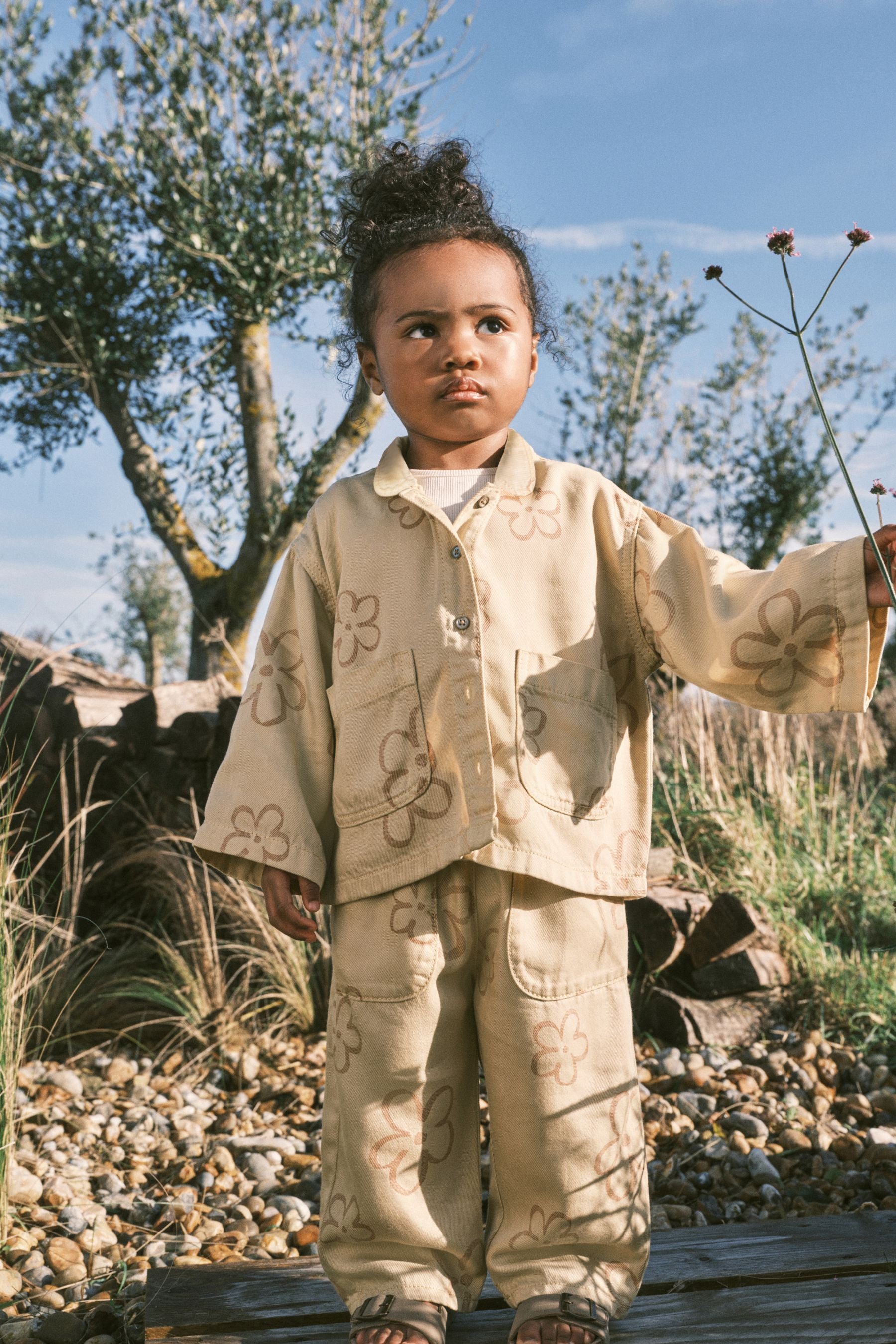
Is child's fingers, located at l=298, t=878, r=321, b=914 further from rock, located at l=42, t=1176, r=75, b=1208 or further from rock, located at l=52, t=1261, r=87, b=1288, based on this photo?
rock, located at l=42, t=1176, r=75, b=1208

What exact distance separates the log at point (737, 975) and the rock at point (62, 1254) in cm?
221

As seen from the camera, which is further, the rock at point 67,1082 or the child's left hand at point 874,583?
the rock at point 67,1082

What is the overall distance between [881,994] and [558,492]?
2.62 m

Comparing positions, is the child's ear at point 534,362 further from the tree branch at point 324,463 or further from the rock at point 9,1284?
the tree branch at point 324,463

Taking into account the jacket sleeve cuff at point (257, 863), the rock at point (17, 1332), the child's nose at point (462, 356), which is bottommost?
the rock at point (17, 1332)

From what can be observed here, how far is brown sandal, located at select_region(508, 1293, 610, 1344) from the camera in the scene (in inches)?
67.0

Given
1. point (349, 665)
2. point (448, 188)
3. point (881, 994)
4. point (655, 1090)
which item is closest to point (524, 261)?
point (448, 188)

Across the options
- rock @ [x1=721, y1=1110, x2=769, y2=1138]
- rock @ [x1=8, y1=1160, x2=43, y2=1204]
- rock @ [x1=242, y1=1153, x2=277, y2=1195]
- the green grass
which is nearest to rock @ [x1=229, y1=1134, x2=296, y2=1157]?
rock @ [x1=242, y1=1153, x2=277, y2=1195]

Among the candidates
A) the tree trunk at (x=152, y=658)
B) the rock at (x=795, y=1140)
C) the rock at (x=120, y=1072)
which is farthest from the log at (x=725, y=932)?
the tree trunk at (x=152, y=658)

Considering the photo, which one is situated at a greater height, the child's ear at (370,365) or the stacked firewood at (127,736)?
the child's ear at (370,365)

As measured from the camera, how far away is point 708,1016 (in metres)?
3.75

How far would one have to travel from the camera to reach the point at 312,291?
7.97 metres

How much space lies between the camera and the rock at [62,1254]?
Answer: 2441mm

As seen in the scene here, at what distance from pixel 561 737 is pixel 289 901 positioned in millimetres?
551
